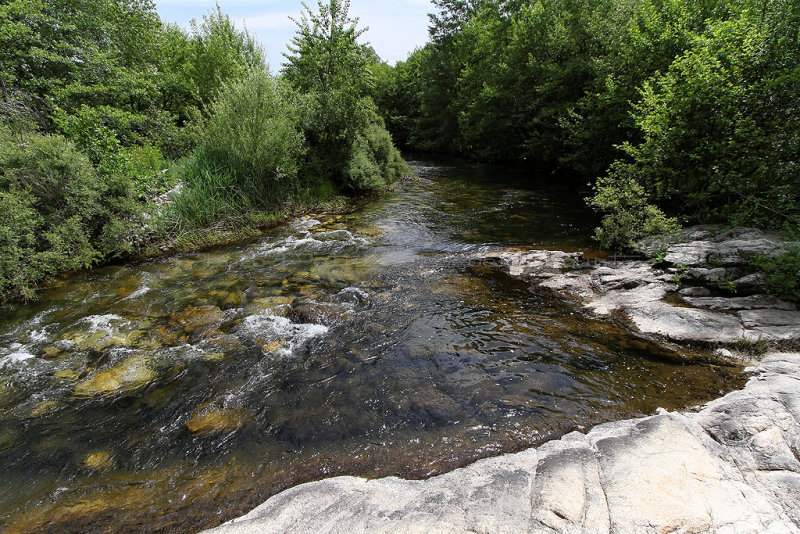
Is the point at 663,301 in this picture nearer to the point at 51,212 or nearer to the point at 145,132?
the point at 51,212

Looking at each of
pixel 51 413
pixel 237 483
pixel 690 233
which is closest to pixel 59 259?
pixel 51 413

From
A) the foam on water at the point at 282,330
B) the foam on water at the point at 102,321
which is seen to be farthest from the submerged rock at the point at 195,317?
the foam on water at the point at 102,321

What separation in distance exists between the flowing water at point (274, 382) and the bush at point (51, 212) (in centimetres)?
62

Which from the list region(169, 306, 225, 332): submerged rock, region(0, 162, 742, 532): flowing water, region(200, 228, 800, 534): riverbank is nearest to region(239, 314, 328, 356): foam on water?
region(0, 162, 742, 532): flowing water

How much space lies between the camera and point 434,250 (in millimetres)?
10344

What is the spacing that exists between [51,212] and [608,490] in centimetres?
1168

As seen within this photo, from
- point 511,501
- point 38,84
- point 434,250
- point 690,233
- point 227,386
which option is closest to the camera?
point 511,501

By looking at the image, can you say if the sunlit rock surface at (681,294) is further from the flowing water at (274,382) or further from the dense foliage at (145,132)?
the dense foliage at (145,132)

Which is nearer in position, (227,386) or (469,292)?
(227,386)

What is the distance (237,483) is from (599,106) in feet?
52.4

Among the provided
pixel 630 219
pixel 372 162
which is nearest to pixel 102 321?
pixel 630 219

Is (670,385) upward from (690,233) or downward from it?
downward

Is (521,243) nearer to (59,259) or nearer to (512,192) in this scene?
(512,192)

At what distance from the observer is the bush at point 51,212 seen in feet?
24.1
